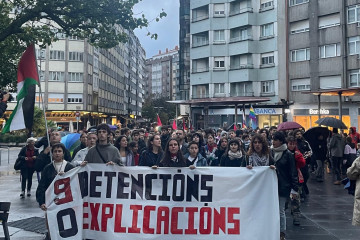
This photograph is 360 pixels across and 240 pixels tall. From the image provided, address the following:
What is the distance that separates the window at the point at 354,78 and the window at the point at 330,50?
2.34 metres

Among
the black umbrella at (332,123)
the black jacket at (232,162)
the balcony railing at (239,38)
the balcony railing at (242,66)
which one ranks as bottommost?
the black jacket at (232,162)

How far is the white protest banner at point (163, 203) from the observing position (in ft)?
19.5

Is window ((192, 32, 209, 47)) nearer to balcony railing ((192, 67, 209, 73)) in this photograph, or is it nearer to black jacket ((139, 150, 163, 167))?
balcony railing ((192, 67, 209, 73))

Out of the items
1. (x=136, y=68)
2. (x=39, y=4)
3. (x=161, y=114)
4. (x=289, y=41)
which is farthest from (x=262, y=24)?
(x=136, y=68)

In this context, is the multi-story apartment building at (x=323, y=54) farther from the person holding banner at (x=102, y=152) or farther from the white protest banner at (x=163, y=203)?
the white protest banner at (x=163, y=203)

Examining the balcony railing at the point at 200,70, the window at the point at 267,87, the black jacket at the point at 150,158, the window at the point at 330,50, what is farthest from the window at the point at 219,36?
the black jacket at the point at 150,158

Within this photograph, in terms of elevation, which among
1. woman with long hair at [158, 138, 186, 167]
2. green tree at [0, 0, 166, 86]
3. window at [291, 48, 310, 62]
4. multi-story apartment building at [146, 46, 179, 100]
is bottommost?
woman with long hair at [158, 138, 186, 167]

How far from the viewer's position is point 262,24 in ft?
149

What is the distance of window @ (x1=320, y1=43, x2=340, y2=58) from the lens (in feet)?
125

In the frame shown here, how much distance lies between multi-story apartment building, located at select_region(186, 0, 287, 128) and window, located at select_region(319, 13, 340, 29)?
4650 mm

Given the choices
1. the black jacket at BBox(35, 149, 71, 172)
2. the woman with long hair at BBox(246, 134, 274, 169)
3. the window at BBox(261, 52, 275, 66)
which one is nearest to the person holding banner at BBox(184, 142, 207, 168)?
the woman with long hair at BBox(246, 134, 274, 169)

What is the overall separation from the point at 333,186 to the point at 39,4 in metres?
11.1

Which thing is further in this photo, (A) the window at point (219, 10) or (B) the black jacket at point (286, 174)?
(A) the window at point (219, 10)

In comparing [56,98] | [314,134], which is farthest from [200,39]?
[314,134]
